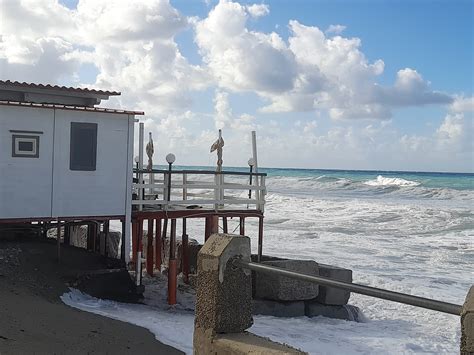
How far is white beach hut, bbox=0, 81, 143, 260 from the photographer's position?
12.4 m

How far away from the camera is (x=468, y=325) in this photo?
2.81 meters

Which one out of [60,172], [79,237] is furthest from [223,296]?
[79,237]

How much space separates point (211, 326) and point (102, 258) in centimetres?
1036

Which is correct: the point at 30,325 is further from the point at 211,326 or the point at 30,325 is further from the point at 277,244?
the point at 277,244

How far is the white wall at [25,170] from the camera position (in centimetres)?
1227

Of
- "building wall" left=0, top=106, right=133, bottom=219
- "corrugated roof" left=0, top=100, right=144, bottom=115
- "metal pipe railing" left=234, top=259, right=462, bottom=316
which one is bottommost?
"metal pipe railing" left=234, top=259, right=462, bottom=316

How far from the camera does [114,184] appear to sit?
43.7 feet

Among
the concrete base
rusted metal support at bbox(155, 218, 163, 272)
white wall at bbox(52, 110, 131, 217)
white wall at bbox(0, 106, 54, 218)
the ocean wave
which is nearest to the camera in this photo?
the concrete base

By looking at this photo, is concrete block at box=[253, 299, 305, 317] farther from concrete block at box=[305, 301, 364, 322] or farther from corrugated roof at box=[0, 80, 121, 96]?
corrugated roof at box=[0, 80, 121, 96]

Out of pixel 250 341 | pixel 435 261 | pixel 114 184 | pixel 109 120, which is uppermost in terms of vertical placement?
pixel 109 120

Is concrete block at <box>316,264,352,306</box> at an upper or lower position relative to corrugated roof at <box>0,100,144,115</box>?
lower

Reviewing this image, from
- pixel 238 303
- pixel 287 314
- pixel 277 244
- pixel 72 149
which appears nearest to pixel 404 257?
pixel 277 244

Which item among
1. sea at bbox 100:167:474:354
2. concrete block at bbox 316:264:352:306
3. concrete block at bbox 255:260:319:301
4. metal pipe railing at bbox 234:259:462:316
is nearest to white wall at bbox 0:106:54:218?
concrete block at bbox 255:260:319:301

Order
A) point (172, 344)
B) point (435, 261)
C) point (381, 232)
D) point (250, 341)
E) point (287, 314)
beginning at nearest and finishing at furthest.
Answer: point (250, 341) → point (172, 344) → point (287, 314) → point (435, 261) → point (381, 232)
